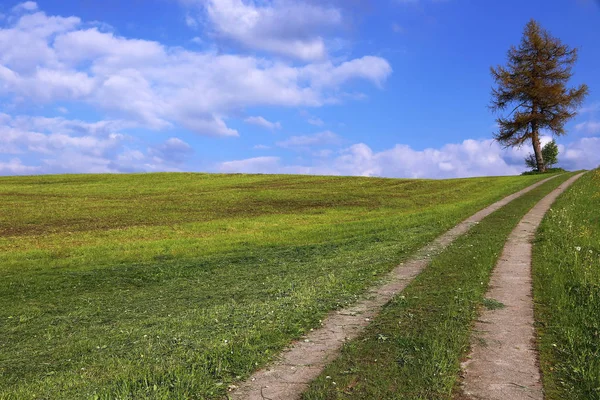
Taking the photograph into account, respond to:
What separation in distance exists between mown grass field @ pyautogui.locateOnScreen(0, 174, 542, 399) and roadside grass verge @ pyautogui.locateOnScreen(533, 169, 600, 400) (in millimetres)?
4090

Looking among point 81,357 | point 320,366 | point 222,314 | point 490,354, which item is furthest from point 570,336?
point 81,357

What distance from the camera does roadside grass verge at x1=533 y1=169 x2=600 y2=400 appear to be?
5859 millimetres

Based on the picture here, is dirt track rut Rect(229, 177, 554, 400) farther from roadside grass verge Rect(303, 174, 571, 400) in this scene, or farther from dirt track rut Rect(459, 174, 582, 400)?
dirt track rut Rect(459, 174, 582, 400)

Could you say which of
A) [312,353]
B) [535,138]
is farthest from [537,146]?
[312,353]

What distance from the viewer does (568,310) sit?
841 centimetres

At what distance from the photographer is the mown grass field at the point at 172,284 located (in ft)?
22.6

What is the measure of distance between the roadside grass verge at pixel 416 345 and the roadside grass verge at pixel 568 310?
3.85 feet

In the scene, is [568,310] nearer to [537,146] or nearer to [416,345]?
[416,345]

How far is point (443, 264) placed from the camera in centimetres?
1337

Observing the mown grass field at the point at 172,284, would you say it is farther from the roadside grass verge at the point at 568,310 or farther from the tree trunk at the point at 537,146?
the tree trunk at the point at 537,146

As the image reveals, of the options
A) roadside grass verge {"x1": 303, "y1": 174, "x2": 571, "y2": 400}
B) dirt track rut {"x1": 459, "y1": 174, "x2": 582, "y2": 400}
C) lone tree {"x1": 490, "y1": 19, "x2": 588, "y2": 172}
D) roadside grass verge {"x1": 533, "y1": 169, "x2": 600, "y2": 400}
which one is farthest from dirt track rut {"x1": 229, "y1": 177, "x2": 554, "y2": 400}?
lone tree {"x1": 490, "y1": 19, "x2": 588, "y2": 172}

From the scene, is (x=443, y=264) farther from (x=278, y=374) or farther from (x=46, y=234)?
(x=46, y=234)

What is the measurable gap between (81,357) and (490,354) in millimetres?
7162

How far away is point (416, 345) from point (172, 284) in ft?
35.0
